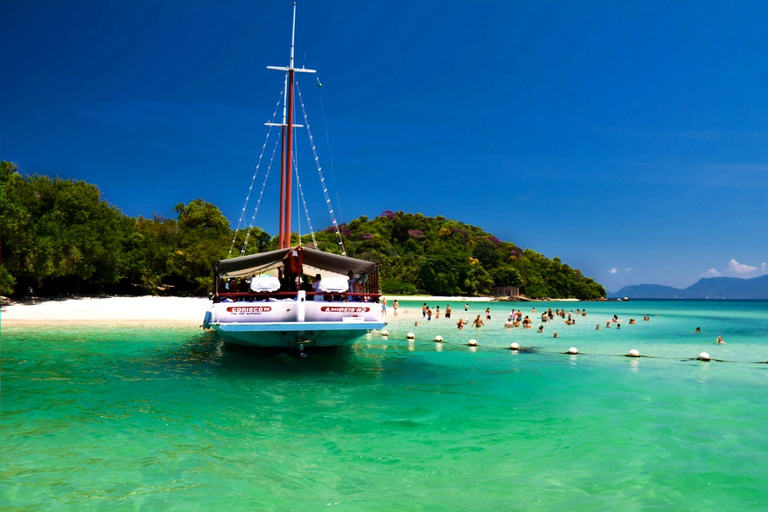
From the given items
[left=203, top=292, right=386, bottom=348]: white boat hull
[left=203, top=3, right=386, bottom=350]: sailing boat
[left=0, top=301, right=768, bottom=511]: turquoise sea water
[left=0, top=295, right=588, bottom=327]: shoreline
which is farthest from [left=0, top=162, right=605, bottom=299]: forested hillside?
[left=203, top=292, right=386, bottom=348]: white boat hull

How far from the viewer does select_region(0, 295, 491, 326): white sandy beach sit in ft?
101

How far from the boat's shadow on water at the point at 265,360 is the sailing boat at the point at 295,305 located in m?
0.72

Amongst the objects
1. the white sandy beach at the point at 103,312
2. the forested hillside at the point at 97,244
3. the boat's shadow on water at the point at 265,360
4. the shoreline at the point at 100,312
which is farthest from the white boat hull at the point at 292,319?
the forested hillside at the point at 97,244

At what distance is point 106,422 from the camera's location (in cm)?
918

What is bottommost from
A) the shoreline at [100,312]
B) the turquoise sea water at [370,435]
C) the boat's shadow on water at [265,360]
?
the turquoise sea water at [370,435]

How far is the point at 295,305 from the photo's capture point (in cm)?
1470

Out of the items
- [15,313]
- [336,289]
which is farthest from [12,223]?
[336,289]

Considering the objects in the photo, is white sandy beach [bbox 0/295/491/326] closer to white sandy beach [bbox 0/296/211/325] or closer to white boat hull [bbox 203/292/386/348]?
white sandy beach [bbox 0/296/211/325]

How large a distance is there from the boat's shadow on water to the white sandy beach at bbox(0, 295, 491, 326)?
14.2m

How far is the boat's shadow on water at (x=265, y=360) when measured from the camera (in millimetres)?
15391

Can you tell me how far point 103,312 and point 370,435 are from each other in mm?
32924

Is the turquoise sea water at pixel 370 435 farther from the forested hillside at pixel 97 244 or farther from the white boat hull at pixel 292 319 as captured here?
the forested hillside at pixel 97 244

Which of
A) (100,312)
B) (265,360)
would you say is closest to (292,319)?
(265,360)

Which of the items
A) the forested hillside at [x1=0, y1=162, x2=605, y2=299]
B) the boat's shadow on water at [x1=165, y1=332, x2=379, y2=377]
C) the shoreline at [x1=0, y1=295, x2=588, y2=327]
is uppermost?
the forested hillside at [x1=0, y1=162, x2=605, y2=299]
